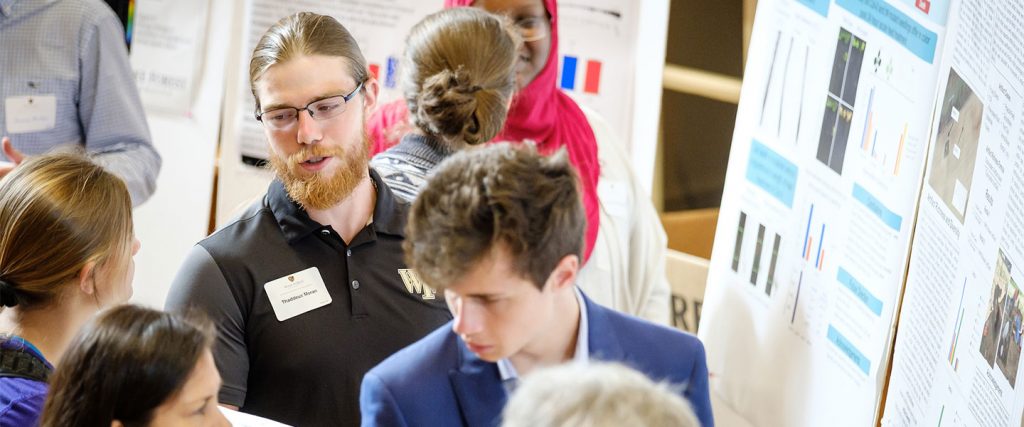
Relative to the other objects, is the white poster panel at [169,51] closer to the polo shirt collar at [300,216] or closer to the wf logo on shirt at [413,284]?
the polo shirt collar at [300,216]

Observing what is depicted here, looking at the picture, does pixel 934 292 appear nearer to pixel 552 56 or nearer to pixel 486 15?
pixel 486 15

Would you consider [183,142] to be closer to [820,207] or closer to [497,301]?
[820,207]

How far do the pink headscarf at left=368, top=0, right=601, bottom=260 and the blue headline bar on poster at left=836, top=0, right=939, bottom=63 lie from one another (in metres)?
1.03

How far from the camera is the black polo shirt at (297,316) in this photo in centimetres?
206

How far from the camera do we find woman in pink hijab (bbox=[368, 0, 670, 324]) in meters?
3.06

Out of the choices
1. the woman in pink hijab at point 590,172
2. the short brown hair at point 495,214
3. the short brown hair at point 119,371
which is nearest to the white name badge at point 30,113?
the woman in pink hijab at point 590,172

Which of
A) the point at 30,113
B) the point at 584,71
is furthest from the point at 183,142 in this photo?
the point at 584,71

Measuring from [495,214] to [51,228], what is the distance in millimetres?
816

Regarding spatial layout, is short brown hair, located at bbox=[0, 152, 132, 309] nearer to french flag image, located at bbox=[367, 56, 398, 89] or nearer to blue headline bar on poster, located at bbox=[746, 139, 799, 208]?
blue headline bar on poster, located at bbox=[746, 139, 799, 208]

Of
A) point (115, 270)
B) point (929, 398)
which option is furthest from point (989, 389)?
point (115, 270)

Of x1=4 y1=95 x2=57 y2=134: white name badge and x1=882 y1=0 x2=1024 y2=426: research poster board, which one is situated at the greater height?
x1=882 y1=0 x2=1024 y2=426: research poster board

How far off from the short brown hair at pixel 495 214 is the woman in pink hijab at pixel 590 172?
54.1 inches

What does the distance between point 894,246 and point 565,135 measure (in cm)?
129

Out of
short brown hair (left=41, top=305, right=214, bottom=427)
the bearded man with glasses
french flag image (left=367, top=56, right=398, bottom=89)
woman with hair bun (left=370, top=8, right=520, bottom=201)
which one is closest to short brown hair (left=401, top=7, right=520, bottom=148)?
woman with hair bun (left=370, top=8, right=520, bottom=201)
